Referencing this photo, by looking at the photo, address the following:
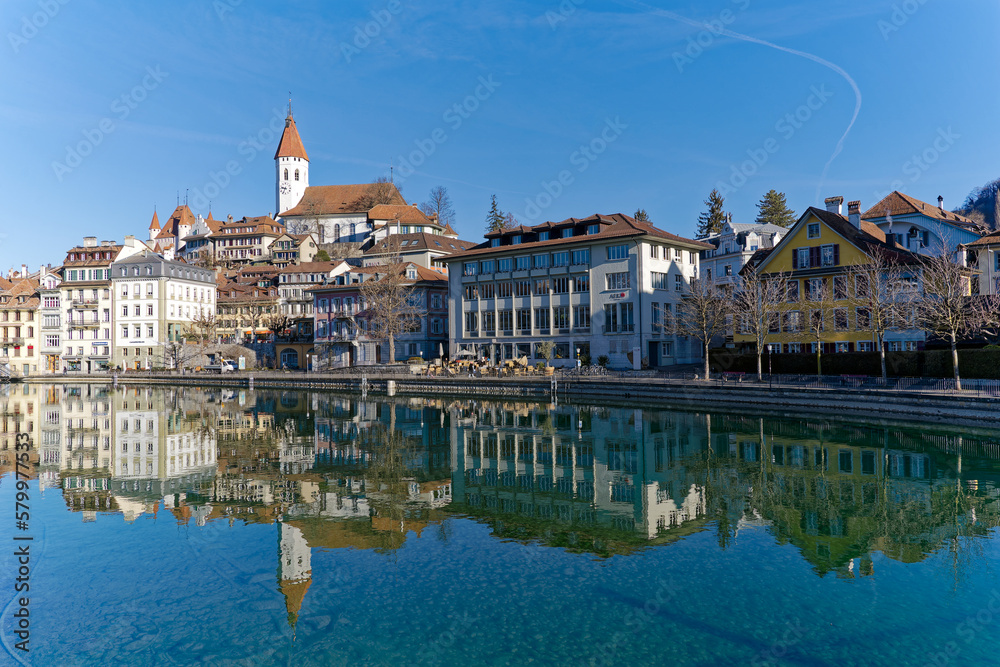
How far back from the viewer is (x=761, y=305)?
45562mm

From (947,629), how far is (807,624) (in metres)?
Answer: 2.30

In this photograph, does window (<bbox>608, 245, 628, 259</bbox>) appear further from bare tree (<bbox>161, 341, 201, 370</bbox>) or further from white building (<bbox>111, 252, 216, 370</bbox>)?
white building (<bbox>111, 252, 216, 370</bbox>)

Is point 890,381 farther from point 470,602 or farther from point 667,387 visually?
point 470,602

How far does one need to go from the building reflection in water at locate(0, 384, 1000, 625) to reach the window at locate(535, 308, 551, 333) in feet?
72.2

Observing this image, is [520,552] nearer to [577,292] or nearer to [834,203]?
[577,292]

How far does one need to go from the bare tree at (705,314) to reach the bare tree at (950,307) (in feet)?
41.4

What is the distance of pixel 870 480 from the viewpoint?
21.6 m

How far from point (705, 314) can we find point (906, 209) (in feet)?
72.4

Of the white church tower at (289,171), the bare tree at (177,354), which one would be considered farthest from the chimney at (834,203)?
the white church tower at (289,171)

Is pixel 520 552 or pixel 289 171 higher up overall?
pixel 289 171

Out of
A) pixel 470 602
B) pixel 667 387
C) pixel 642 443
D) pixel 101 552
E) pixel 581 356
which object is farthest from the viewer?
pixel 581 356

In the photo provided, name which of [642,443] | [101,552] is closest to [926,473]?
[642,443]

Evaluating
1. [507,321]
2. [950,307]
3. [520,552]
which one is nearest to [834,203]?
[950,307]

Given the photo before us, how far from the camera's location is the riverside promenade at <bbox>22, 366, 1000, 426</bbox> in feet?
103
